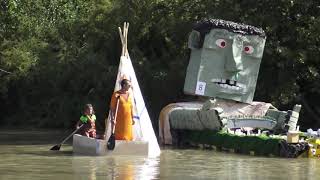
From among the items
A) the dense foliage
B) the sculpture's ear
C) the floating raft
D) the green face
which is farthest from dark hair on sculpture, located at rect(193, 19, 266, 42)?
the dense foliage

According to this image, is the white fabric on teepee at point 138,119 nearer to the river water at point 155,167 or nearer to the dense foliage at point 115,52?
the river water at point 155,167

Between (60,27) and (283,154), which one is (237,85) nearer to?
(283,154)

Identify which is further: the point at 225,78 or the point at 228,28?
the point at 225,78

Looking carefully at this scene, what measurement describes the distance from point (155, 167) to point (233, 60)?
760 centimetres

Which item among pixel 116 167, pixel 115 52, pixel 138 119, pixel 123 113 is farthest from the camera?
pixel 115 52

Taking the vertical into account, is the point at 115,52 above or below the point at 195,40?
above

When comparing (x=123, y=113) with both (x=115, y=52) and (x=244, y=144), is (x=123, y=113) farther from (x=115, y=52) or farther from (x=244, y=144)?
(x=115, y=52)

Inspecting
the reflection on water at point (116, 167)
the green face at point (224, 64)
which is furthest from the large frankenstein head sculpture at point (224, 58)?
the reflection on water at point (116, 167)

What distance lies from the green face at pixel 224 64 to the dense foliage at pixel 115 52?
334cm

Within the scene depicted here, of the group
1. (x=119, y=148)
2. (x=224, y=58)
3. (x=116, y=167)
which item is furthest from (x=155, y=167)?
(x=224, y=58)

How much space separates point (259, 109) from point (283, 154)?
4550mm

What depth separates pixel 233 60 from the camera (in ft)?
65.0

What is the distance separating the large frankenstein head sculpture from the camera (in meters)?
19.9

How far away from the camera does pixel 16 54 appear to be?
34281 mm
